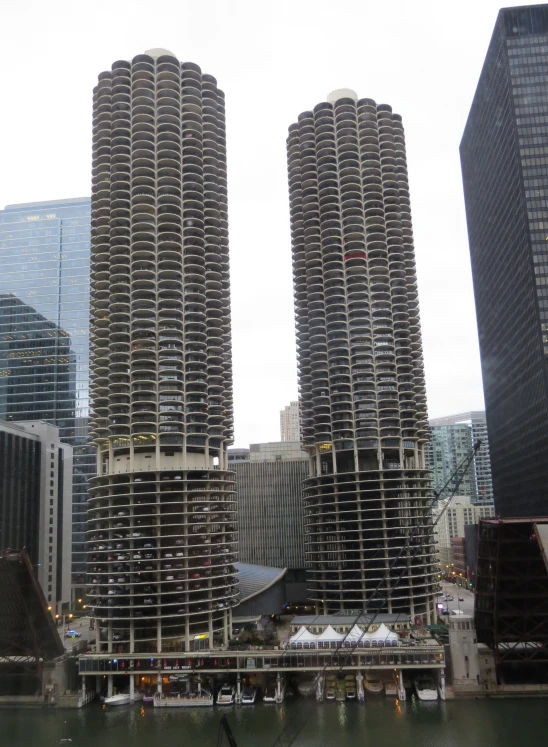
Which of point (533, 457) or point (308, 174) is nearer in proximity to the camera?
point (308, 174)

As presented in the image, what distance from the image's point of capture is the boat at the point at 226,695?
6381cm

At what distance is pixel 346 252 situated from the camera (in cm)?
9250

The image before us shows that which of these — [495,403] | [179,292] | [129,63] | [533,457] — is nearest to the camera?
[179,292]

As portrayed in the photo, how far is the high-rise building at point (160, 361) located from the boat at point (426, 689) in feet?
70.8

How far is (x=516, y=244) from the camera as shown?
113m

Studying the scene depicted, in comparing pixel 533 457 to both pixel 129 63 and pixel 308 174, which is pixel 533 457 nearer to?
pixel 308 174

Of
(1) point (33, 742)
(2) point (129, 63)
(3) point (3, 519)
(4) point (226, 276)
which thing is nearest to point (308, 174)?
(4) point (226, 276)

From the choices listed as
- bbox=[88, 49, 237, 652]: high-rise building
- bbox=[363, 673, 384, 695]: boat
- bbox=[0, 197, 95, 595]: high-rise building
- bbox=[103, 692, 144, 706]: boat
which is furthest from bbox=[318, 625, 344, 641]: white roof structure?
bbox=[0, 197, 95, 595]: high-rise building

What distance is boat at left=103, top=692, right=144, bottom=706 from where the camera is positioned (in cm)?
6512

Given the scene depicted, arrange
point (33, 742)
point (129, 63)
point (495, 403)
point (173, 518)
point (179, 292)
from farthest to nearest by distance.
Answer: point (495, 403)
point (129, 63)
point (179, 292)
point (173, 518)
point (33, 742)

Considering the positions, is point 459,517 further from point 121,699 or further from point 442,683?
point 121,699

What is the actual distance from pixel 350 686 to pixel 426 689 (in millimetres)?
6670

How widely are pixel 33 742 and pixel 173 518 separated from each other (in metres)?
25.4

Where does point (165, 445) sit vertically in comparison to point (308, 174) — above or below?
below
